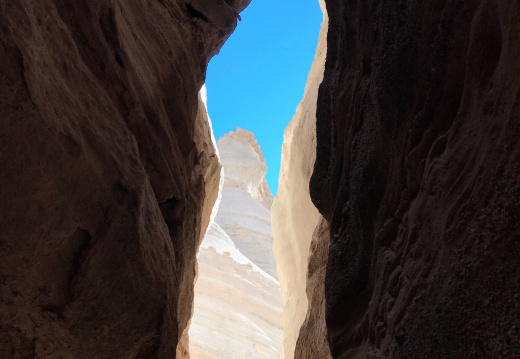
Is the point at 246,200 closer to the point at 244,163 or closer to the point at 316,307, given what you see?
the point at 244,163

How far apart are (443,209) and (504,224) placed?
51 centimetres

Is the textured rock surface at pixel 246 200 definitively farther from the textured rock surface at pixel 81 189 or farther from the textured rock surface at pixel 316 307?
the textured rock surface at pixel 81 189

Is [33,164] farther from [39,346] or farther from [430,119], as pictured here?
[430,119]

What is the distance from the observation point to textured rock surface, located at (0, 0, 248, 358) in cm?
265

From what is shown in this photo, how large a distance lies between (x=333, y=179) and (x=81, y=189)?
2252 mm

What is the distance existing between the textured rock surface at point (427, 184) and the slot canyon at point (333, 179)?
1 centimetres

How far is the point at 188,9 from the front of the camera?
5.78 m

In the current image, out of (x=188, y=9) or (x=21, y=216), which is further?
(x=188, y=9)

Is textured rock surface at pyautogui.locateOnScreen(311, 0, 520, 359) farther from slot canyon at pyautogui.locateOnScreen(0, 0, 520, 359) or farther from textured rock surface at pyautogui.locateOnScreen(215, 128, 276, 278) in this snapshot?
textured rock surface at pyautogui.locateOnScreen(215, 128, 276, 278)

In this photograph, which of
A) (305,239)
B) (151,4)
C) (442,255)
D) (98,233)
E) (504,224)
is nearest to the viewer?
(504,224)

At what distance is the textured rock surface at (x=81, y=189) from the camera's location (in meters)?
2.65

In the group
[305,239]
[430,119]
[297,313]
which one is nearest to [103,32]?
[430,119]

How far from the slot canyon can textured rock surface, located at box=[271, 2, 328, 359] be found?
4.75m

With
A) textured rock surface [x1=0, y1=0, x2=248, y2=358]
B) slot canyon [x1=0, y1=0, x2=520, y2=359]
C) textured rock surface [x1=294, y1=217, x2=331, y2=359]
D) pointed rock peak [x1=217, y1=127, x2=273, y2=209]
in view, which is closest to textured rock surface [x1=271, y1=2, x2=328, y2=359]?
textured rock surface [x1=294, y1=217, x2=331, y2=359]
